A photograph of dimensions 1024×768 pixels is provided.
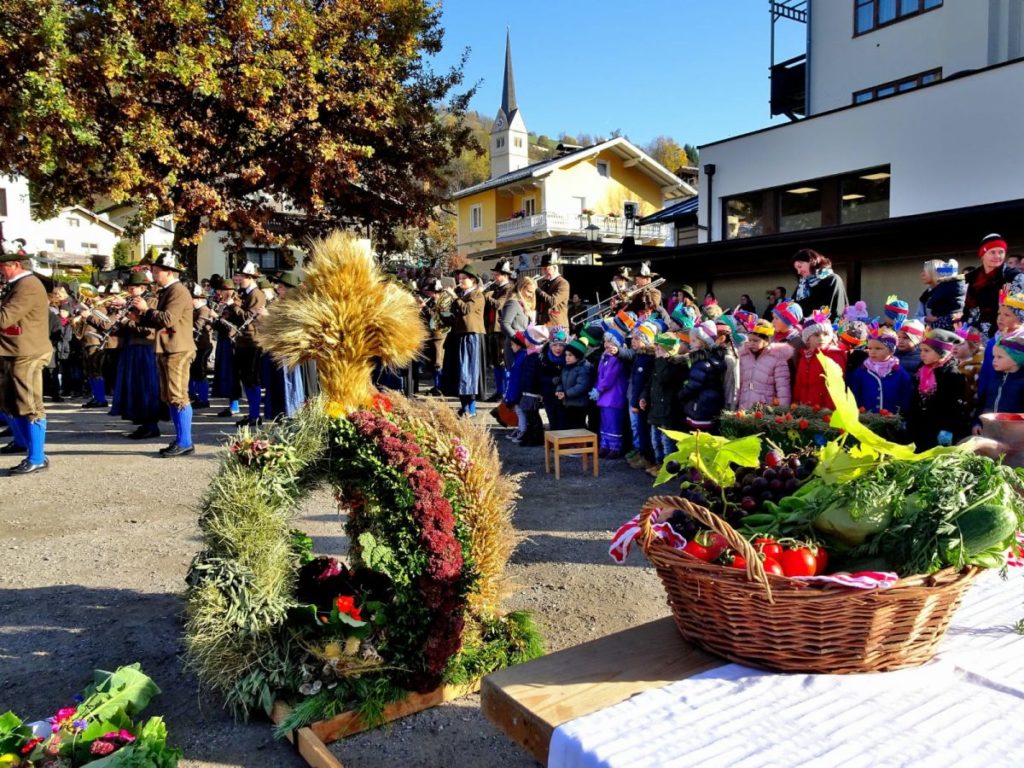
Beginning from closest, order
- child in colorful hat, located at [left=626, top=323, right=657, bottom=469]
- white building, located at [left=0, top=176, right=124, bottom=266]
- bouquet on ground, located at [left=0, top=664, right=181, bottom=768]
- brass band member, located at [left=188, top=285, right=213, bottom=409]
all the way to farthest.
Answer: bouquet on ground, located at [left=0, top=664, right=181, bottom=768], child in colorful hat, located at [left=626, top=323, right=657, bottom=469], brass band member, located at [left=188, top=285, right=213, bottom=409], white building, located at [left=0, top=176, right=124, bottom=266]

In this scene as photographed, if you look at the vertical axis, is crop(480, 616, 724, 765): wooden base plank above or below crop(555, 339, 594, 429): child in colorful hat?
below

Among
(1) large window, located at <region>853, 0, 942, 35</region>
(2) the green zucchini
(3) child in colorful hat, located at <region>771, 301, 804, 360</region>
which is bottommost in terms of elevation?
(2) the green zucchini

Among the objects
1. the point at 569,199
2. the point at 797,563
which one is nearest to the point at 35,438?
the point at 797,563

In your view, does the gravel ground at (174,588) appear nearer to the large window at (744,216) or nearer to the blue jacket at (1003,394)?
the blue jacket at (1003,394)

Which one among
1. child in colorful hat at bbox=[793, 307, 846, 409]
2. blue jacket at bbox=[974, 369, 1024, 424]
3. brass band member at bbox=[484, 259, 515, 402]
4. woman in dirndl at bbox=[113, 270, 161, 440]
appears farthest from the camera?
brass band member at bbox=[484, 259, 515, 402]

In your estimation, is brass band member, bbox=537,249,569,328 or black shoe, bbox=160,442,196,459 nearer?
black shoe, bbox=160,442,196,459

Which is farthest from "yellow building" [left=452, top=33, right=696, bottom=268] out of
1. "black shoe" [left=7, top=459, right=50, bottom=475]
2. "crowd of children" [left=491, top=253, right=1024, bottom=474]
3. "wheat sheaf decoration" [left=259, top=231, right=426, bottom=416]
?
"wheat sheaf decoration" [left=259, top=231, right=426, bottom=416]

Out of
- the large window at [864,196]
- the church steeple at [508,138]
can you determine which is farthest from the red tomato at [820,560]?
the church steeple at [508,138]

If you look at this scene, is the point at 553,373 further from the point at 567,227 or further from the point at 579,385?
the point at 567,227

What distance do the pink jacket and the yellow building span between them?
30.6m

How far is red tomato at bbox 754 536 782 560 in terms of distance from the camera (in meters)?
1.72

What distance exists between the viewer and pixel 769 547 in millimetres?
1739

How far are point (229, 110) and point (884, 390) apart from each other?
44.7 ft

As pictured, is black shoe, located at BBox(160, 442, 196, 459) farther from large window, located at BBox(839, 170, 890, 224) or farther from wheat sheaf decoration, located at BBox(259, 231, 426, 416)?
large window, located at BBox(839, 170, 890, 224)
